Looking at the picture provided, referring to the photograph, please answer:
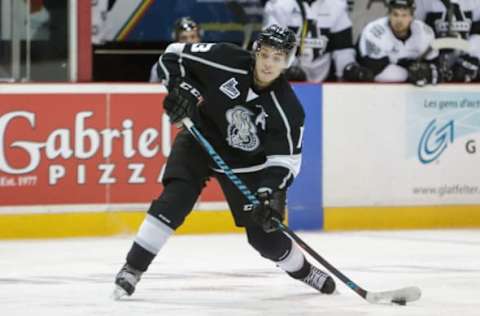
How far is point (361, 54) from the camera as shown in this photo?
8.35m

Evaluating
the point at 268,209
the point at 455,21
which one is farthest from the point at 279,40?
the point at 455,21

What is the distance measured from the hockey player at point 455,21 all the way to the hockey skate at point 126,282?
164 inches

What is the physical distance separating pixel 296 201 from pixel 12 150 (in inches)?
65.9

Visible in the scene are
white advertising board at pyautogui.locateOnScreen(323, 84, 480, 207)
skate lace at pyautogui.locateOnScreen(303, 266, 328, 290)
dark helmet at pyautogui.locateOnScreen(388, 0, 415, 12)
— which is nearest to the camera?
skate lace at pyautogui.locateOnScreen(303, 266, 328, 290)

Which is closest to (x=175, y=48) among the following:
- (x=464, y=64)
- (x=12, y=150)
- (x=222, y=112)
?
(x=222, y=112)

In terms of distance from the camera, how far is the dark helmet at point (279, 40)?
4.70 m

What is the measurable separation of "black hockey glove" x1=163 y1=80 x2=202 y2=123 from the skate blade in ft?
2.06

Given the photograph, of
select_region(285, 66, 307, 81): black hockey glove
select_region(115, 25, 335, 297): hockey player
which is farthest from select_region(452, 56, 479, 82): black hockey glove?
select_region(115, 25, 335, 297): hockey player

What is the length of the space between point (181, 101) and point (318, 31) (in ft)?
12.1

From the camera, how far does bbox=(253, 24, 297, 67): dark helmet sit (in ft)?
15.4

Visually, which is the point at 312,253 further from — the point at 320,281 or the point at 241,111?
the point at 241,111

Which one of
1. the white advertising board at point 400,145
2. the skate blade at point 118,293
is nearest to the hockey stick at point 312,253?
the skate blade at point 118,293

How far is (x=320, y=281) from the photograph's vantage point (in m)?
5.09

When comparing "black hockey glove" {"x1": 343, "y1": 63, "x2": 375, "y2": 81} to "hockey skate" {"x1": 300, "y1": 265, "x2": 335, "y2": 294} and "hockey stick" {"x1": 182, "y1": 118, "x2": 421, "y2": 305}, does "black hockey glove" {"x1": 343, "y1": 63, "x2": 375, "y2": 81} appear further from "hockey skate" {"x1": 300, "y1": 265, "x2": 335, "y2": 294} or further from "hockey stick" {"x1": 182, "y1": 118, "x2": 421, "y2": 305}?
"hockey stick" {"x1": 182, "y1": 118, "x2": 421, "y2": 305}
